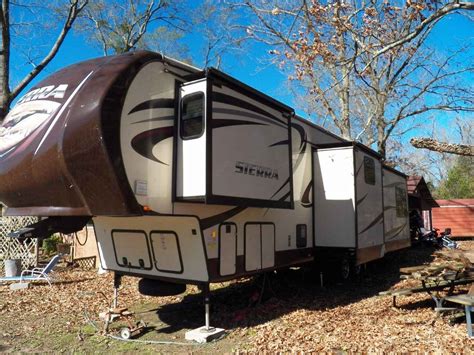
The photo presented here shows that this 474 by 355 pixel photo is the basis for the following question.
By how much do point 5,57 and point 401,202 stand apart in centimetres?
1322

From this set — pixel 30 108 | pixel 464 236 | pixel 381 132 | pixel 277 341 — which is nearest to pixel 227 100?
pixel 30 108

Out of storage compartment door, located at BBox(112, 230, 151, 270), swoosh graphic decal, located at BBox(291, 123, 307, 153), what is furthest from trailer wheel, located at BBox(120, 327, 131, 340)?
swoosh graphic decal, located at BBox(291, 123, 307, 153)

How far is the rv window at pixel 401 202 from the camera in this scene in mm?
12914

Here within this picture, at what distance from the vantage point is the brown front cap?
4984mm

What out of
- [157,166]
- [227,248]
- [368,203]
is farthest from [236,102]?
[368,203]

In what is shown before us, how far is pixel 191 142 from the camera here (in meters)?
5.80

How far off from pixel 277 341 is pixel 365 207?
4.67 metres

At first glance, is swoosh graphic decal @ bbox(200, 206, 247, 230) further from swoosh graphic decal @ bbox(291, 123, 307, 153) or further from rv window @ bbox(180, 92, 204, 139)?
swoosh graphic decal @ bbox(291, 123, 307, 153)

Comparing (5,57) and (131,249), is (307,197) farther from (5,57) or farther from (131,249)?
(5,57)

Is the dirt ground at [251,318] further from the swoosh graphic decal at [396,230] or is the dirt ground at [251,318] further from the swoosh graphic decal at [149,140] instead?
the swoosh graphic decal at [149,140]

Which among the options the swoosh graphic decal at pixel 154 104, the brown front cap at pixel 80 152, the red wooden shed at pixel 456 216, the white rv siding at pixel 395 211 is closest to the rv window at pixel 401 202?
the white rv siding at pixel 395 211

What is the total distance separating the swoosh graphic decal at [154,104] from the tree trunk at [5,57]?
388 inches

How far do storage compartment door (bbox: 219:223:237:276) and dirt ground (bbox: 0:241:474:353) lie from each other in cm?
91

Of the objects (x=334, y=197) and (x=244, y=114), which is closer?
(x=244, y=114)
